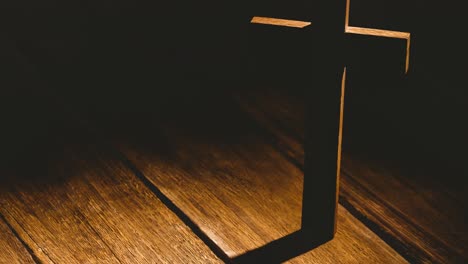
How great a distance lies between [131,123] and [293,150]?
344 mm

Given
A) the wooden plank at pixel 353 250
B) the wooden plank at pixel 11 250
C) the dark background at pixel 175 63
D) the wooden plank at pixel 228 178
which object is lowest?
the wooden plank at pixel 353 250

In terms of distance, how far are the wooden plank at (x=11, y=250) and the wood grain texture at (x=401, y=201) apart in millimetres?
520

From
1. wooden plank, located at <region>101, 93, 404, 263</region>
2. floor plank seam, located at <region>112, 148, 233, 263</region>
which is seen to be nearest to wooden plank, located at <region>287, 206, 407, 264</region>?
wooden plank, located at <region>101, 93, 404, 263</region>

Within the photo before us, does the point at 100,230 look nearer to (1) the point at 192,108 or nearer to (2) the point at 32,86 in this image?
(1) the point at 192,108

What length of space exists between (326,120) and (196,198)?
309 mm

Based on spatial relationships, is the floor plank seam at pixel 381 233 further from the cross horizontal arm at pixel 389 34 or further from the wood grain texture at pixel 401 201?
the cross horizontal arm at pixel 389 34

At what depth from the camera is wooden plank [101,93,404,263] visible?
3.16ft

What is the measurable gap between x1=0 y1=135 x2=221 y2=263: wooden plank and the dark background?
0.13m

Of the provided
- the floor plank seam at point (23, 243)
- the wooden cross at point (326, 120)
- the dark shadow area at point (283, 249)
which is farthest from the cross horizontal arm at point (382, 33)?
the floor plank seam at point (23, 243)

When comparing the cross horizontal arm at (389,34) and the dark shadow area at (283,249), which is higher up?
the cross horizontal arm at (389,34)

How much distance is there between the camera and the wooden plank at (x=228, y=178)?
963mm

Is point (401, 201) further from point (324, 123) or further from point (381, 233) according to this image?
point (324, 123)

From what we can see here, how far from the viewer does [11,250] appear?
92cm

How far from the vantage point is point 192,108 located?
133 cm
